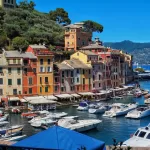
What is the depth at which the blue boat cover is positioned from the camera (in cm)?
1505

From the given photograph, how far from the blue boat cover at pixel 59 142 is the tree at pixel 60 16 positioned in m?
106

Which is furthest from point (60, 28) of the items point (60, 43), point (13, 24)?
point (13, 24)

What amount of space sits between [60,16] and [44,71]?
56.6 m

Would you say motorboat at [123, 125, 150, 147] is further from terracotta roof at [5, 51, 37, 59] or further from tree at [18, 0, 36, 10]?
tree at [18, 0, 36, 10]

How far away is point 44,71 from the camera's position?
68.9 m

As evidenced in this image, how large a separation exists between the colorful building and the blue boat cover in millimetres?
52525

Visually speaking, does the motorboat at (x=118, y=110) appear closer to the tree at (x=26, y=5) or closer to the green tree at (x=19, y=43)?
Answer: the green tree at (x=19, y=43)

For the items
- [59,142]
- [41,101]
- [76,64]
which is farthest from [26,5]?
[59,142]

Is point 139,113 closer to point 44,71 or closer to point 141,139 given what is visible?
point 141,139

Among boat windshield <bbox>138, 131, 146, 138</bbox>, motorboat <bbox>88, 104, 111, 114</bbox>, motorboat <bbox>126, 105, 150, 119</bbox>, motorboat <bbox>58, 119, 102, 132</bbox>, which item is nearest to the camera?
boat windshield <bbox>138, 131, 146, 138</bbox>

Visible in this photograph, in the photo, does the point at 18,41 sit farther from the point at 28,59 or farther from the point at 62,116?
the point at 62,116

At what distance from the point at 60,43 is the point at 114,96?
25.4m

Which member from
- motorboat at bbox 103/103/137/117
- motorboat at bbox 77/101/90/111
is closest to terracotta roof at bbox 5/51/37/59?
motorboat at bbox 77/101/90/111

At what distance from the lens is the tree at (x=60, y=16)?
393 ft
